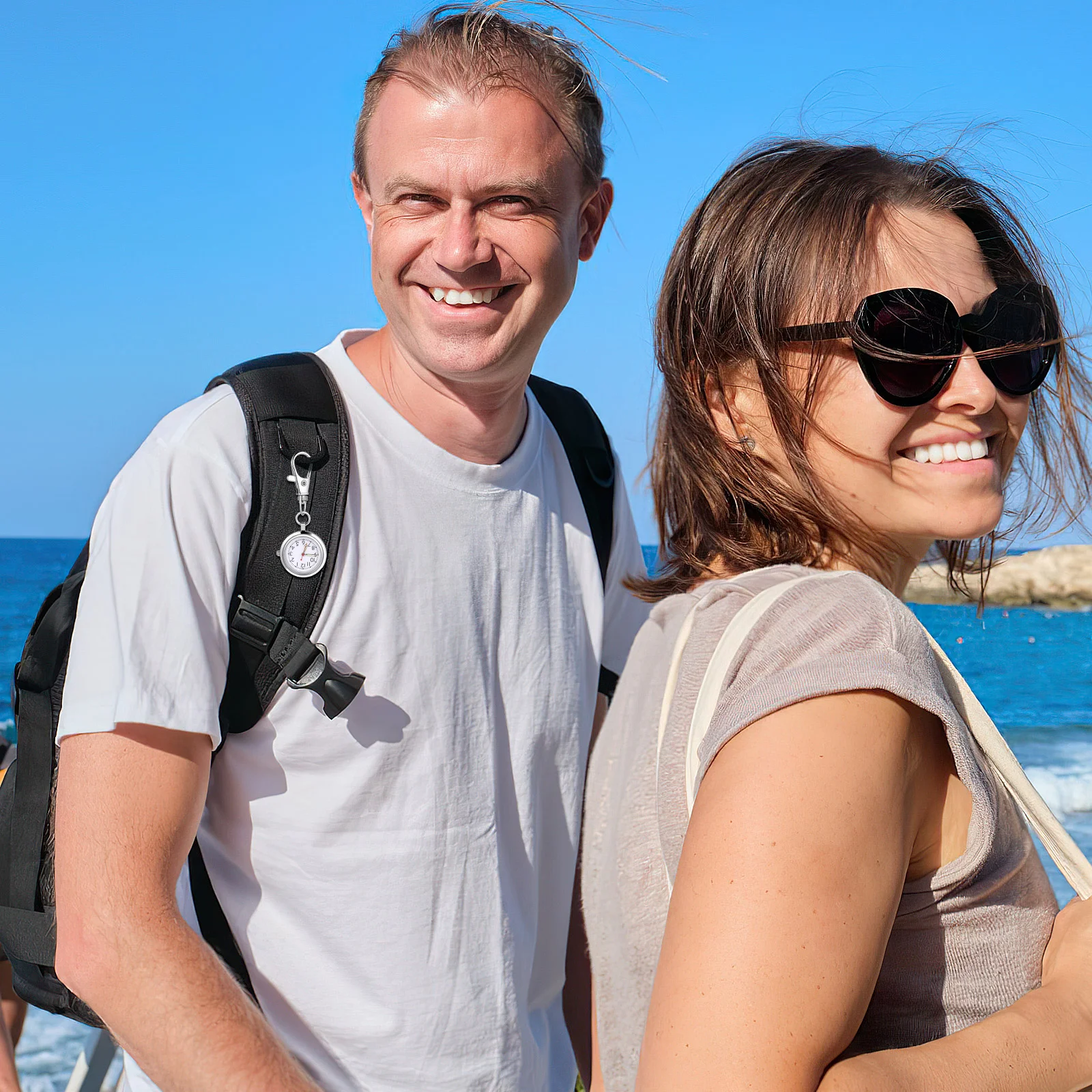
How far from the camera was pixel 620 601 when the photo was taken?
111 inches

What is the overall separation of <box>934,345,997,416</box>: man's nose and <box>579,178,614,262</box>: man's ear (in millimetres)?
1454

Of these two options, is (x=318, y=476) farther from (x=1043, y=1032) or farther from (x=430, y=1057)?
(x=1043, y=1032)

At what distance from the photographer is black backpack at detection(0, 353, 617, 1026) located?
207cm

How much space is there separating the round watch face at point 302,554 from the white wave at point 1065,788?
13579 millimetres

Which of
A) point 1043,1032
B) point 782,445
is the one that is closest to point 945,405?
point 782,445

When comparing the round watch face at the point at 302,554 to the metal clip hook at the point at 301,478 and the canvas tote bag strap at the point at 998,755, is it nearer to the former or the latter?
the metal clip hook at the point at 301,478

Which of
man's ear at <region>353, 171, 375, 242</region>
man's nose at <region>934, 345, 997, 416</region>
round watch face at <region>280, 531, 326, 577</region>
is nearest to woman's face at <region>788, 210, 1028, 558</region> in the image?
man's nose at <region>934, 345, 997, 416</region>

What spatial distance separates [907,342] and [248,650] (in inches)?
52.6

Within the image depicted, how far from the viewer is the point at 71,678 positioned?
1.94m

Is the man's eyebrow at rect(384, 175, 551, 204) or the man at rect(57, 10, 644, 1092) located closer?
the man at rect(57, 10, 644, 1092)

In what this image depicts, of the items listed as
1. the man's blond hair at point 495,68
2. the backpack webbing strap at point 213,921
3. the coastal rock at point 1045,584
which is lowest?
the coastal rock at point 1045,584

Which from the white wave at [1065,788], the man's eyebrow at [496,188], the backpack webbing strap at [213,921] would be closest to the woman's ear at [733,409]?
the man's eyebrow at [496,188]

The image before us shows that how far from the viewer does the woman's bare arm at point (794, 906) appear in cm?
95

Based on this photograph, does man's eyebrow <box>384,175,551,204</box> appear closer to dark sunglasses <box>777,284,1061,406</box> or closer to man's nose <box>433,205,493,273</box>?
man's nose <box>433,205,493,273</box>
